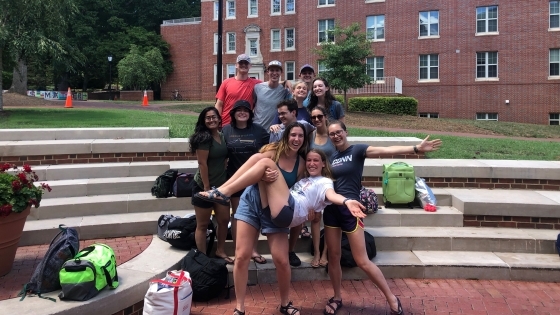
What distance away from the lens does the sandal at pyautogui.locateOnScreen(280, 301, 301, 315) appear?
404 centimetres

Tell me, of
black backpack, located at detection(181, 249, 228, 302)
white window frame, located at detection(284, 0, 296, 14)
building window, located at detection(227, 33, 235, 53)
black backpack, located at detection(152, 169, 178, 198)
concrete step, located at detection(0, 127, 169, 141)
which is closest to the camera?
black backpack, located at detection(181, 249, 228, 302)

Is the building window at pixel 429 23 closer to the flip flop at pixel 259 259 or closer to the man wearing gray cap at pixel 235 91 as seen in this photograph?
the man wearing gray cap at pixel 235 91

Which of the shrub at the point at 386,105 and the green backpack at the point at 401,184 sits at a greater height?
the shrub at the point at 386,105

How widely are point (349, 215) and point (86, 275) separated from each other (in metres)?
2.21

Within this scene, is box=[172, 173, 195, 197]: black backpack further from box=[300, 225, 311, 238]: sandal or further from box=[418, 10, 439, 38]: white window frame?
box=[418, 10, 439, 38]: white window frame

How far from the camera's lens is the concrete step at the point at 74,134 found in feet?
26.1

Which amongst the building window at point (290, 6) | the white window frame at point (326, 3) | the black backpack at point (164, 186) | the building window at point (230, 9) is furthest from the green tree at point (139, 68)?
the black backpack at point (164, 186)

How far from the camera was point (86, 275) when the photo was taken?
363 centimetres

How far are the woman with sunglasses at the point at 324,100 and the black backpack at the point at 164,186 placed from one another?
2307mm

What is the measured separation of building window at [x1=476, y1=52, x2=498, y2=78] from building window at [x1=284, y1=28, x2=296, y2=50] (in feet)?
47.1

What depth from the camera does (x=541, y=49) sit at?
1021 inches

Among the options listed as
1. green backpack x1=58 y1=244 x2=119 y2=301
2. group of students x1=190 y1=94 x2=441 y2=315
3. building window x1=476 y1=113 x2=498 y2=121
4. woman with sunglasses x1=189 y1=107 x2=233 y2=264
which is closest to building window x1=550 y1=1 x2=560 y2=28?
building window x1=476 y1=113 x2=498 y2=121

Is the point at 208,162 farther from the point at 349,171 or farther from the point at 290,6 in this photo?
the point at 290,6

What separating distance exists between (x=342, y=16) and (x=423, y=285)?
28011 mm
